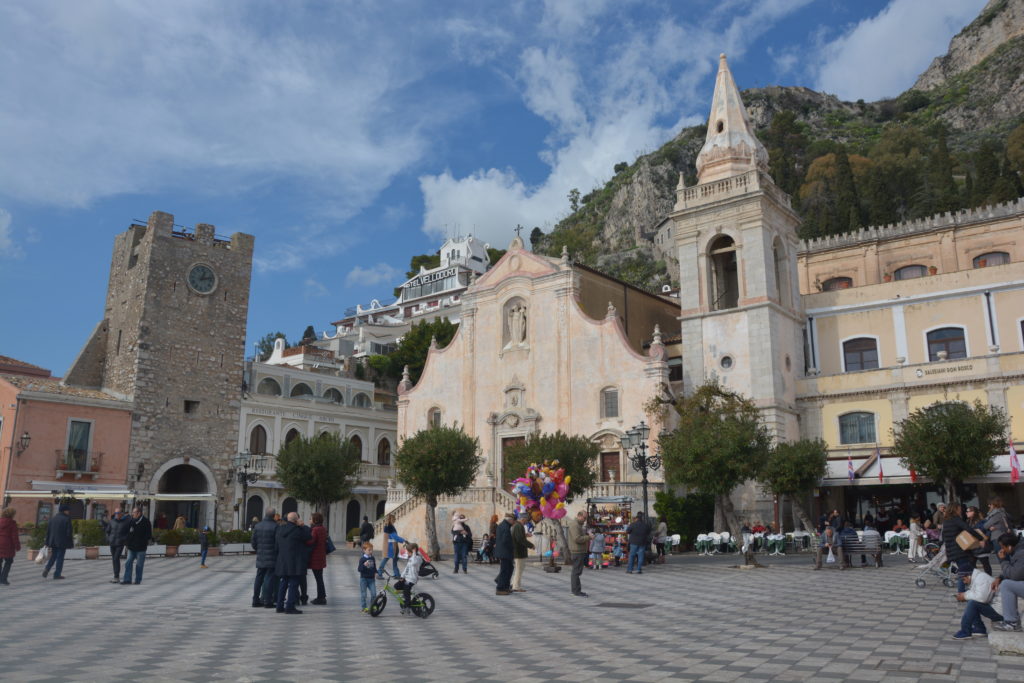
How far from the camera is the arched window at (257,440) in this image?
4288cm

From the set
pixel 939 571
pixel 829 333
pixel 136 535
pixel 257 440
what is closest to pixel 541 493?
pixel 939 571

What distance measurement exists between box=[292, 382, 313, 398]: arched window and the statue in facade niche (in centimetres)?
1725

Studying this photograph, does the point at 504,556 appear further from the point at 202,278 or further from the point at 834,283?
the point at 834,283

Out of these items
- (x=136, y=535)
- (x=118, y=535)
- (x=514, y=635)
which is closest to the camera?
(x=514, y=635)

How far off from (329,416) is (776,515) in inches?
1023

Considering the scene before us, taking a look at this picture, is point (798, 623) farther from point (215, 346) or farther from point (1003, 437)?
point (215, 346)

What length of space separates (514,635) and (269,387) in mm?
41793

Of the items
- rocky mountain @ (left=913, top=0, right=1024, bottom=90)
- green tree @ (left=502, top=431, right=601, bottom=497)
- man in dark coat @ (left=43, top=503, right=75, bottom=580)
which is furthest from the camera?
rocky mountain @ (left=913, top=0, right=1024, bottom=90)

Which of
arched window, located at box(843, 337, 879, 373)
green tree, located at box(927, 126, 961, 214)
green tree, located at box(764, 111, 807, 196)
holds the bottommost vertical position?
arched window, located at box(843, 337, 879, 373)

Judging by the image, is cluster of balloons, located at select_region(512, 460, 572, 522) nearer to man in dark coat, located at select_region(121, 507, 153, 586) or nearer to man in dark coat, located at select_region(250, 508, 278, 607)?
man in dark coat, located at select_region(250, 508, 278, 607)

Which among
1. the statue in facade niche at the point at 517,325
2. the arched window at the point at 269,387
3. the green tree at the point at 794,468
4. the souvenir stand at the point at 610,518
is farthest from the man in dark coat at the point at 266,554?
the arched window at the point at 269,387

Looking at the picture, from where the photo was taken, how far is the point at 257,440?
142ft

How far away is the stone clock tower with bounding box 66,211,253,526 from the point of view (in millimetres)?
37969

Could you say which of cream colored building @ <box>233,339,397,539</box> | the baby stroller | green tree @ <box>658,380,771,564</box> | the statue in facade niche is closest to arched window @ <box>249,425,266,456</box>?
cream colored building @ <box>233,339,397,539</box>
